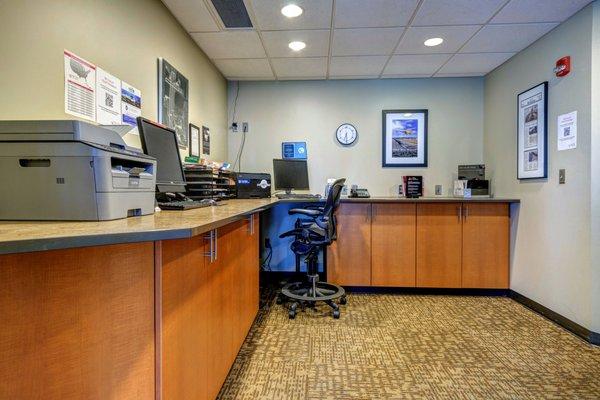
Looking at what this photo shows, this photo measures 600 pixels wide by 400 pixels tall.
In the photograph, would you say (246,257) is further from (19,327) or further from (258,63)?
(258,63)

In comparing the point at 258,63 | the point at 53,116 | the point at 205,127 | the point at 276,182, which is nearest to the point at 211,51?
the point at 258,63

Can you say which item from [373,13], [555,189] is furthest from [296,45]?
[555,189]

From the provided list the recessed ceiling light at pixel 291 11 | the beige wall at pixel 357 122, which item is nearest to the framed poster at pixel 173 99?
the recessed ceiling light at pixel 291 11

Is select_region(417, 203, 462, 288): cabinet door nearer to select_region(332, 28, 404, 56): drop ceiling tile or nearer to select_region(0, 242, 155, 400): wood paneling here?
select_region(332, 28, 404, 56): drop ceiling tile

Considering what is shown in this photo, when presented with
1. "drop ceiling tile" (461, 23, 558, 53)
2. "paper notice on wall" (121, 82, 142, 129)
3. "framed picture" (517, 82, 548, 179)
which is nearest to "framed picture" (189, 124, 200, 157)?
"paper notice on wall" (121, 82, 142, 129)

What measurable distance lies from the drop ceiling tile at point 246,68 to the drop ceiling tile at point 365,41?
836mm

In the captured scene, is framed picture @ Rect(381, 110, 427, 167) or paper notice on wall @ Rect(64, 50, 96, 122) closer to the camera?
paper notice on wall @ Rect(64, 50, 96, 122)

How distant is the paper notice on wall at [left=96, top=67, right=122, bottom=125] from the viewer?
5.36ft

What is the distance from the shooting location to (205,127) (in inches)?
124

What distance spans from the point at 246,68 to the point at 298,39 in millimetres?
904

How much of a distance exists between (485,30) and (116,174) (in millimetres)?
A: 3075

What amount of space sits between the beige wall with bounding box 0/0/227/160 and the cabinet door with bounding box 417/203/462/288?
2.70 meters

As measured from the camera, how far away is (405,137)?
3730 mm

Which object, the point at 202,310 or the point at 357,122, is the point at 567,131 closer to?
the point at 357,122
